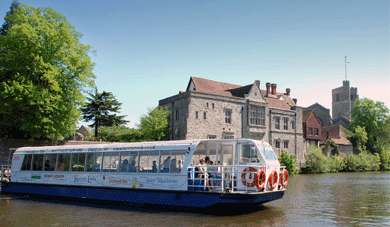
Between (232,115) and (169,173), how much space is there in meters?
30.5

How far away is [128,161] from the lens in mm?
15914

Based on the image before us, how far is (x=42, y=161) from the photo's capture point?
1903 cm

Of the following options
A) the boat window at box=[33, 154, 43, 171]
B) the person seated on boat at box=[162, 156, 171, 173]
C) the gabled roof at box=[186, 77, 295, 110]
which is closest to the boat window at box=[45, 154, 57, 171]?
the boat window at box=[33, 154, 43, 171]

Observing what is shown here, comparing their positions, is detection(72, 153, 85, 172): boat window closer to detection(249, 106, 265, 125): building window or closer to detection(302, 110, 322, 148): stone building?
detection(249, 106, 265, 125): building window

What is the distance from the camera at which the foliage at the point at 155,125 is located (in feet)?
132

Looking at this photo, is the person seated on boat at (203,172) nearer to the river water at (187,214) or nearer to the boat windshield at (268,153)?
the river water at (187,214)

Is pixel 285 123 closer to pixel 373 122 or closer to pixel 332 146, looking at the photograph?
pixel 332 146

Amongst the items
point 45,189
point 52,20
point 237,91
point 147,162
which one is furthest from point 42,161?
point 237,91

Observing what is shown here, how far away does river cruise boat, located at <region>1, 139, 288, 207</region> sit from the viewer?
531 inches

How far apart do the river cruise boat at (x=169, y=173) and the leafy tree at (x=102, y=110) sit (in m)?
31.7

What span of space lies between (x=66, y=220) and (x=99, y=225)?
175 cm

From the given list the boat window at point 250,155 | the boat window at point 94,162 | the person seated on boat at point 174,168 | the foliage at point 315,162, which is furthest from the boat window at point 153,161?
the foliage at point 315,162

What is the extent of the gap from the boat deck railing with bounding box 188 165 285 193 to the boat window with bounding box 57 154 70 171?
7611 millimetres

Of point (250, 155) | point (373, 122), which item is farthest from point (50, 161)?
point (373, 122)
